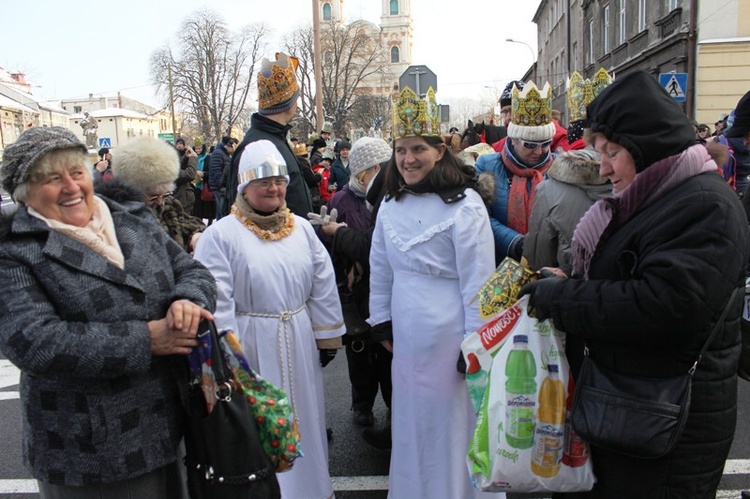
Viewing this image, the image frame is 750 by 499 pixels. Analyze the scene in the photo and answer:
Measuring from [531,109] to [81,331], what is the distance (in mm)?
2944

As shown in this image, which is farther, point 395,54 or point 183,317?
point 395,54

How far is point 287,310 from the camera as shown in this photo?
10.6ft

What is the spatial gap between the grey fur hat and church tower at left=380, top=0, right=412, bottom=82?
319 ft

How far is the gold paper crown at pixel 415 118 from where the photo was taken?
10.5 feet

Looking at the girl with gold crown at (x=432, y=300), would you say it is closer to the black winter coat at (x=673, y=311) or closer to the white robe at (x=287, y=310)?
the white robe at (x=287, y=310)

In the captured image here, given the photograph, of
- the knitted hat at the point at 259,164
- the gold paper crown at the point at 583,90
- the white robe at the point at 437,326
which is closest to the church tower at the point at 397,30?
the gold paper crown at the point at 583,90

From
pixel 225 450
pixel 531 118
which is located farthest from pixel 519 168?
pixel 225 450

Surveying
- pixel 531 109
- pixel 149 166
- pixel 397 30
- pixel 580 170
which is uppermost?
pixel 397 30

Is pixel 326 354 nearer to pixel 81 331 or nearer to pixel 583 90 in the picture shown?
pixel 81 331

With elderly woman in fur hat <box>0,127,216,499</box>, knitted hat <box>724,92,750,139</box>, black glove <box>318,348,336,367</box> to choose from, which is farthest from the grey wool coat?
knitted hat <box>724,92,750,139</box>

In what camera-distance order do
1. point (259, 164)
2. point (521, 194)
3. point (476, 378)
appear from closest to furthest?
point (476, 378) → point (259, 164) → point (521, 194)

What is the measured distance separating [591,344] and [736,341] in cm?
46

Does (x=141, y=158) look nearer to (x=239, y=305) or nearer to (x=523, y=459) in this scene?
(x=239, y=305)

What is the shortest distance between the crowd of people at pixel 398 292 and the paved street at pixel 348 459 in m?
0.56
